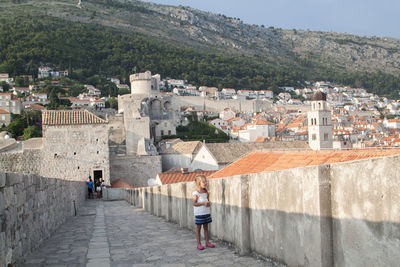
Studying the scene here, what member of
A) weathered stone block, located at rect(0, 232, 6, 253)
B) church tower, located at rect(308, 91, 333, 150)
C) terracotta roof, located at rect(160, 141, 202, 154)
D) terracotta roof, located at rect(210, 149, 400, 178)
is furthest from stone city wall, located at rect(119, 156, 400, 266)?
church tower, located at rect(308, 91, 333, 150)

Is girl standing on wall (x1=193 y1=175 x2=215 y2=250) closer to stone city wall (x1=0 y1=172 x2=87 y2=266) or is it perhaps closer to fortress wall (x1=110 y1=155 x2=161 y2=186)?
stone city wall (x1=0 y1=172 x2=87 y2=266)

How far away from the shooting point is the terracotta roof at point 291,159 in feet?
46.1

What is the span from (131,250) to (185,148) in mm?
43223

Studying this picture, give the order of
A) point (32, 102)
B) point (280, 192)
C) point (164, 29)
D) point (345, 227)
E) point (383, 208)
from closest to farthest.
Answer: point (383, 208), point (345, 227), point (280, 192), point (32, 102), point (164, 29)

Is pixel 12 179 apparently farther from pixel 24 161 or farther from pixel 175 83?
pixel 175 83

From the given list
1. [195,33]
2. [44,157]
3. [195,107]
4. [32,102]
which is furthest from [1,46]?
[195,33]

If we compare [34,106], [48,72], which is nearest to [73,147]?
[34,106]

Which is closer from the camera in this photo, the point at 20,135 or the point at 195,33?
the point at 20,135

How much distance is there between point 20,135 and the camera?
2314 inches

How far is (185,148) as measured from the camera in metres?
48.9

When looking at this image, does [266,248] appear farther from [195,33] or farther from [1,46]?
[195,33]

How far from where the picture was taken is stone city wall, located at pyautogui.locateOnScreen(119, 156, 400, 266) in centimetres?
261

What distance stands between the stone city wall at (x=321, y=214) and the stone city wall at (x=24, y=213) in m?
2.50

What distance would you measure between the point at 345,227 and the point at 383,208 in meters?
0.45
